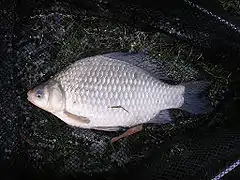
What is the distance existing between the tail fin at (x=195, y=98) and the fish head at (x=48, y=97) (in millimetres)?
520

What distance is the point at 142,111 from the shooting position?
1784mm

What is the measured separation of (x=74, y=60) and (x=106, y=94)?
0.26 meters

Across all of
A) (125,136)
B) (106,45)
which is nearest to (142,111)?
(125,136)

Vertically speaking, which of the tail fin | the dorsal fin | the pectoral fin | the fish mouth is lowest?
the pectoral fin

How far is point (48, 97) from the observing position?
175 cm

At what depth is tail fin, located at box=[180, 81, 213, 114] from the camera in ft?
5.89

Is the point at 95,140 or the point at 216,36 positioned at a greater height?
the point at 216,36

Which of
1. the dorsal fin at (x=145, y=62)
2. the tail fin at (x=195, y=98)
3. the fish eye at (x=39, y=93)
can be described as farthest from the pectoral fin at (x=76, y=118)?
the tail fin at (x=195, y=98)

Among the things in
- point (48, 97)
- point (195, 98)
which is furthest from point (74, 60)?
point (195, 98)

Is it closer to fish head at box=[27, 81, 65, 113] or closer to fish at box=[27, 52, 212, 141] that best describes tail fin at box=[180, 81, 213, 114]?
fish at box=[27, 52, 212, 141]

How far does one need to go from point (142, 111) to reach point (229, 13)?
57cm

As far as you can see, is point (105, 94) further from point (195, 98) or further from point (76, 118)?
point (195, 98)

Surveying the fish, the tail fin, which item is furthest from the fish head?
the tail fin

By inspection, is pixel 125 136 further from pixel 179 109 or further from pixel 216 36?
pixel 216 36
